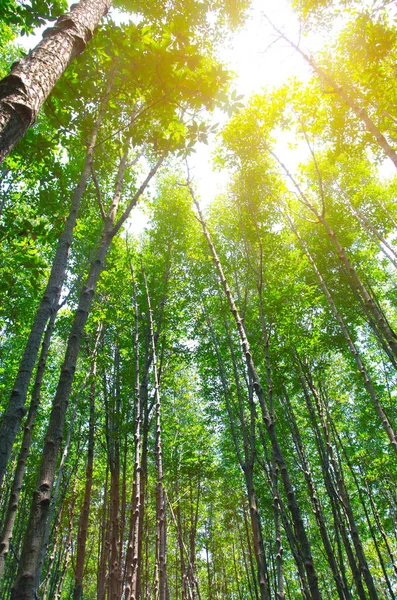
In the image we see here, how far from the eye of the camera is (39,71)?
145 centimetres

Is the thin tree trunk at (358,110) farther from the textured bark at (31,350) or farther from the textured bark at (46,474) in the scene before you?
the textured bark at (46,474)

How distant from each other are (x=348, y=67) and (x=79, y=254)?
29.1ft

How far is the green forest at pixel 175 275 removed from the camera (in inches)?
111

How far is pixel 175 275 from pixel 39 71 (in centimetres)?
995

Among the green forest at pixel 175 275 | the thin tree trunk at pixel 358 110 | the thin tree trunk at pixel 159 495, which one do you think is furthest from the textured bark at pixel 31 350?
the thin tree trunk at pixel 358 110

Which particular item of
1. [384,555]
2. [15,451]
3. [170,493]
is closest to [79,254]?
[15,451]

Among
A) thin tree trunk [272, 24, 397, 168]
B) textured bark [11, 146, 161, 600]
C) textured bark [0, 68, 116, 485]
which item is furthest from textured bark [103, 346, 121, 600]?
thin tree trunk [272, 24, 397, 168]

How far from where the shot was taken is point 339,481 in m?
8.62

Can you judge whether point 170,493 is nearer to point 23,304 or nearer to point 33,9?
point 23,304

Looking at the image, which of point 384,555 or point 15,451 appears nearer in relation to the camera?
point 15,451

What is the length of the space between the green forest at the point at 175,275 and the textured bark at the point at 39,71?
0.01 m

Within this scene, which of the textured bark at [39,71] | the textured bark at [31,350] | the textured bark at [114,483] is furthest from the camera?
the textured bark at [114,483]

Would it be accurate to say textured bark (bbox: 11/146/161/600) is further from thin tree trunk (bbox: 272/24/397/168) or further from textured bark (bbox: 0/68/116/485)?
thin tree trunk (bbox: 272/24/397/168)

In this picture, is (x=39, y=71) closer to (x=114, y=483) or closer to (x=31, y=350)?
(x=31, y=350)
